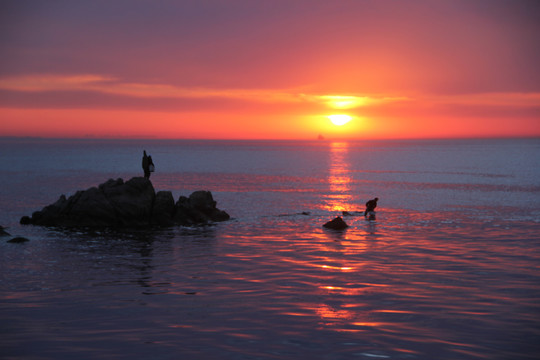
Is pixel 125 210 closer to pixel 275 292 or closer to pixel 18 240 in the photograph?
pixel 18 240

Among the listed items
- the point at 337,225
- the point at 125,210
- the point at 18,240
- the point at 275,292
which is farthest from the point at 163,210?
the point at 275,292

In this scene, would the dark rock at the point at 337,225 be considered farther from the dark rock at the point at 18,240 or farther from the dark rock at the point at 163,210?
the dark rock at the point at 18,240

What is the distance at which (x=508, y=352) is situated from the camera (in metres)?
13.2

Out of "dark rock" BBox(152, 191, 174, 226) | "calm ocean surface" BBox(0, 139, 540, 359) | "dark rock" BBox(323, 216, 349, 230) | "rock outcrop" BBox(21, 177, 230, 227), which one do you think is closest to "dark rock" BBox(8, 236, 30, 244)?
"calm ocean surface" BBox(0, 139, 540, 359)

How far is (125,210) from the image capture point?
40.1 meters

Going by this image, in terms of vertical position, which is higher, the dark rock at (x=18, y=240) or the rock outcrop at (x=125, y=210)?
the rock outcrop at (x=125, y=210)

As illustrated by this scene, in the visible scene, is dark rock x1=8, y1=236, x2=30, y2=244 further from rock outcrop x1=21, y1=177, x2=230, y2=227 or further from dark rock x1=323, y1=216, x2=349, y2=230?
dark rock x1=323, y1=216, x2=349, y2=230

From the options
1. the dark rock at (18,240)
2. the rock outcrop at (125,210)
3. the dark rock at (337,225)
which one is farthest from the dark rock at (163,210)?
the dark rock at (337,225)

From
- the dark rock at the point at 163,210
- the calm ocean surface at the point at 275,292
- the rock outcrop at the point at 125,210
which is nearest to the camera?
the calm ocean surface at the point at 275,292

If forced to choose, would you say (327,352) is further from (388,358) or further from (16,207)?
(16,207)

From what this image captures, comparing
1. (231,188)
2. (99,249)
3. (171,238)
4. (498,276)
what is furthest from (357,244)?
(231,188)

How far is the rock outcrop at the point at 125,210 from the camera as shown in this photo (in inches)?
1558

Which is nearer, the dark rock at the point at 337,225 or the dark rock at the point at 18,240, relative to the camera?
the dark rock at the point at 18,240

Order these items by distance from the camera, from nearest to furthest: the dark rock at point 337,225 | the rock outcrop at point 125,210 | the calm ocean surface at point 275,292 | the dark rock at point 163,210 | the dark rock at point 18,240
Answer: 1. the calm ocean surface at point 275,292
2. the dark rock at point 18,240
3. the dark rock at point 337,225
4. the rock outcrop at point 125,210
5. the dark rock at point 163,210
